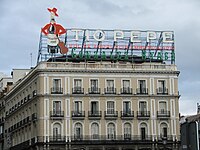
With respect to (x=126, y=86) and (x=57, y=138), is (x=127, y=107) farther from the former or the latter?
(x=57, y=138)

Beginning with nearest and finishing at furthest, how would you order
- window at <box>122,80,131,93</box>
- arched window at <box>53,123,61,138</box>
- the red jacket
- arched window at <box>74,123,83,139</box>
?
1. arched window at <box>53,123,61,138</box>
2. arched window at <box>74,123,83,139</box>
3. window at <box>122,80,131,93</box>
4. the red jacket

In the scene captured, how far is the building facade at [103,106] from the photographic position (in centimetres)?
6988

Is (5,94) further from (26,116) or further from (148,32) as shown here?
(148,32)

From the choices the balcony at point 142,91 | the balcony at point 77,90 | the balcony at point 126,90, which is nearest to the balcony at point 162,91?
the balcony at point 142,91

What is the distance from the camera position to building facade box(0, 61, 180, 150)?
229 ft

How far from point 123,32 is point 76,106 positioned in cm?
1405

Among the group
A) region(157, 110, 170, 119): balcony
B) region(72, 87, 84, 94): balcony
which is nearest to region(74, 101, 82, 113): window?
region(72, 87, 84, 94): balcony

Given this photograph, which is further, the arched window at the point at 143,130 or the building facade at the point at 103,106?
the arched window at the point at 143,130

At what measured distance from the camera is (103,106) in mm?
71750

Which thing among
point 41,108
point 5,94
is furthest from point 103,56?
point 5,94

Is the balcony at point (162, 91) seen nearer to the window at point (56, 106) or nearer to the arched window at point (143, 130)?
the arched window at point (143, 130)

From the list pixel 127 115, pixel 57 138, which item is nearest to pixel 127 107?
pixel 127 115

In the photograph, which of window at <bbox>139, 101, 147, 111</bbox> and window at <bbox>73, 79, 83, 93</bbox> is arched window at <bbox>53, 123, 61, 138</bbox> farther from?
window at <bbox>139, 101, 147, 111</bbox>

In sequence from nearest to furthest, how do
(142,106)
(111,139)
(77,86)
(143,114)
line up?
(111,139)
(77,86)
(143,114)
(142,106)
